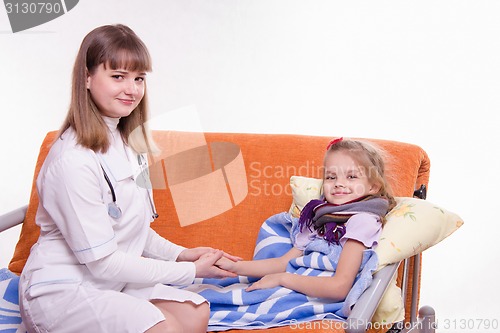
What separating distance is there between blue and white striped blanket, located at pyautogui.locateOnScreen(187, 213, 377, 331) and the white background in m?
1.00

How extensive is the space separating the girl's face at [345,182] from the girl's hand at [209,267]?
13.7 inches

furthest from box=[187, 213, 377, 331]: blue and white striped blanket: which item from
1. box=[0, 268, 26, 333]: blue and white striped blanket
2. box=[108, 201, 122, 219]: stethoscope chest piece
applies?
box=[0, 268, 26, 333]: blue and white striped blanket

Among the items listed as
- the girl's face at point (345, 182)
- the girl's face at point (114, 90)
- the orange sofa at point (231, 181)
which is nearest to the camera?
the girl's face at point (114, 90)

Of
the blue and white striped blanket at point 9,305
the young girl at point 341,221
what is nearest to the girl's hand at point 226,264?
the young girl at point 341,221

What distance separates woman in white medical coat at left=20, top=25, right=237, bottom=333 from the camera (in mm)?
1675

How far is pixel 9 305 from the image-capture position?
6.37ft

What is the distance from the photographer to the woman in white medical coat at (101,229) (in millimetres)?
1675

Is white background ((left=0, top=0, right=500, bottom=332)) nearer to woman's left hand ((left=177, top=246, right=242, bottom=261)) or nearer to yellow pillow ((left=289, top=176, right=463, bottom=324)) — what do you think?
yellow pillow ((left=289, top=176, right=463, bottom=324))

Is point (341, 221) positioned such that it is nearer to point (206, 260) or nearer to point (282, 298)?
point (282, 298)

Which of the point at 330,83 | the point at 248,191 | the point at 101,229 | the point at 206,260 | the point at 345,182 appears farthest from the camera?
the point at 330,83

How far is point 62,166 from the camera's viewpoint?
66.8 inches

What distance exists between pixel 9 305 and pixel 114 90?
650 mm

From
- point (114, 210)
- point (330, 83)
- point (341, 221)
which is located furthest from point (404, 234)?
point (330, 83)

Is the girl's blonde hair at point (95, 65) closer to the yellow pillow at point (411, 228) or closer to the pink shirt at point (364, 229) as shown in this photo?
the pink shirt at point (364, 229)
